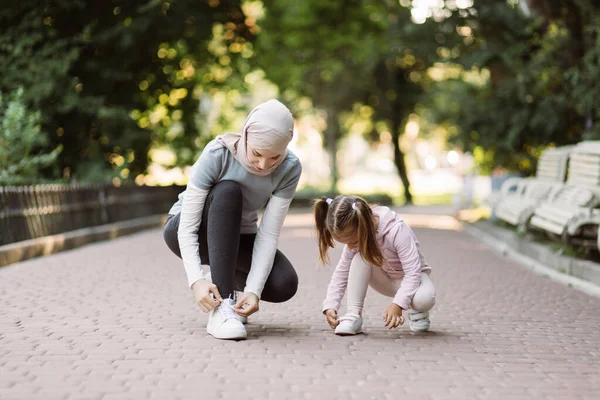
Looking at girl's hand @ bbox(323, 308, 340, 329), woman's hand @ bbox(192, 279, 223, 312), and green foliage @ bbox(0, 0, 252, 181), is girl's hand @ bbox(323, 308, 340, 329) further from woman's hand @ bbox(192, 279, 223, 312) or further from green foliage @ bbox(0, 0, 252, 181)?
green foliage @ bbox(0, 0, 252, 181)

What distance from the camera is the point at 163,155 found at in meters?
27.1

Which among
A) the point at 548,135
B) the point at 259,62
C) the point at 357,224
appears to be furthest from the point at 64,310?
the point at 259,62

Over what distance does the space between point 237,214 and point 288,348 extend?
884 mm

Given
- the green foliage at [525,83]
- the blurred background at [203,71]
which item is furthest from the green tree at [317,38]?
the green foliage at [525,83]

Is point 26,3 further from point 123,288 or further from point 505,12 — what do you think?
point 123,288

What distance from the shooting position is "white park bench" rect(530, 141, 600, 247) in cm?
1012

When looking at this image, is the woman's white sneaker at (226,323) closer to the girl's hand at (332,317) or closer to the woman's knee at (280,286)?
the woman's knee at (280,286)

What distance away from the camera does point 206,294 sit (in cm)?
583

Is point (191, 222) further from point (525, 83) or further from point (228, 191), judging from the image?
point (525, 83)

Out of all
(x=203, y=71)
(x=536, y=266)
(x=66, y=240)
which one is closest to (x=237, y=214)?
(x=536, y=266)

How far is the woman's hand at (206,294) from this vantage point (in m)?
5.84

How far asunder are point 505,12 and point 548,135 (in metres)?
2.83

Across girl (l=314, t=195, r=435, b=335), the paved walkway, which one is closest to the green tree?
the paved walkway

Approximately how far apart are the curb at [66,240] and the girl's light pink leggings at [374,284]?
5.87 m
